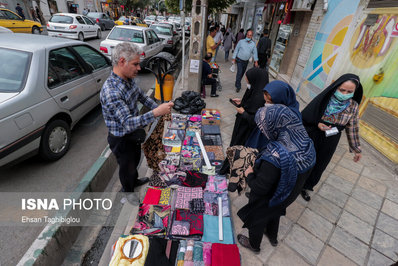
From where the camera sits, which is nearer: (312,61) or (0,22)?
(312,61)

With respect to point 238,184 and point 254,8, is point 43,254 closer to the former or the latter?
point 238,184

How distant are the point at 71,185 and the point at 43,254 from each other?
1290mm

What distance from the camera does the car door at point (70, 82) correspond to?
10.2 feet

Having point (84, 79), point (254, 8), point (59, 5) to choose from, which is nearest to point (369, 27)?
point (84, 79)

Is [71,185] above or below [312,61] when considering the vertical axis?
below

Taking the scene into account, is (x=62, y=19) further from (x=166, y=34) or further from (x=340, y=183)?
(x=340, y=183)

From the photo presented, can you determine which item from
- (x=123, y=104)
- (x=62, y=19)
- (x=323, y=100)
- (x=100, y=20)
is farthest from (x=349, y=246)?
(x=100, y=20)

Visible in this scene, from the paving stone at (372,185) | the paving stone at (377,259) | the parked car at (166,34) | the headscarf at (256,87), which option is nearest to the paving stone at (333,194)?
the paving stone at (372,185)

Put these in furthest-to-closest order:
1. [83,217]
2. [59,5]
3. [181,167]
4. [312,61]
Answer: [59,5]
[312,61]
[181,167]
[83,217]

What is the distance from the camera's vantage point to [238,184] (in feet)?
7.86

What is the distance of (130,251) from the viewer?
1.84 meters

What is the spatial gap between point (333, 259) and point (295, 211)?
0.65m

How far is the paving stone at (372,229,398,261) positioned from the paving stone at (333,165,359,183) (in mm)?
1043

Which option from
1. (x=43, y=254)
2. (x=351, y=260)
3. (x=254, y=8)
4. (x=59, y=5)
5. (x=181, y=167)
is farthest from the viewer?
(x=59, y=5)
